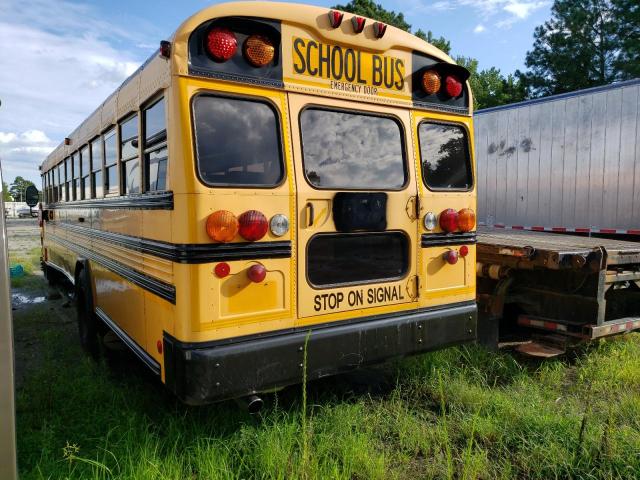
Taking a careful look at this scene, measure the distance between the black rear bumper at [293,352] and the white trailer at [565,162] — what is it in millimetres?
5739

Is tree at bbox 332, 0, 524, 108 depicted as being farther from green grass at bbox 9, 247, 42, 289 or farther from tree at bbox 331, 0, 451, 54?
green grass at bbox 9, 247, 42, 289

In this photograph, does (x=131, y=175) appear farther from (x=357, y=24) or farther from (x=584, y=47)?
(x=584, y=47)

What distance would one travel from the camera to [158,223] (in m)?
2.94

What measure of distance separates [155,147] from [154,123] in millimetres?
148

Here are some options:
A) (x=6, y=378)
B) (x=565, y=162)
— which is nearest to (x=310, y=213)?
(x=6, y=378)

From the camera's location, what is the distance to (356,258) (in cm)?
330

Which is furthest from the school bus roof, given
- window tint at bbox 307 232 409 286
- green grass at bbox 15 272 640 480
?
green grass at bbox 15 272 640 480

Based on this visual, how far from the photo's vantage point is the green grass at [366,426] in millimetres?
2781

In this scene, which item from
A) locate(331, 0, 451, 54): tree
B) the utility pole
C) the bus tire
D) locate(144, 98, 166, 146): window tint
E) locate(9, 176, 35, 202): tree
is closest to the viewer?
the utility pole

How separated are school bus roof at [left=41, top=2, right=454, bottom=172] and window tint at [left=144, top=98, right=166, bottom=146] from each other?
0.08 m

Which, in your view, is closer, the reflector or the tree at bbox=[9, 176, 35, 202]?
the reflector

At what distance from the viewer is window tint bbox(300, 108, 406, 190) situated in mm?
3119

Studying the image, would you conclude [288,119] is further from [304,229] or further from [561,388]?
[561,388]

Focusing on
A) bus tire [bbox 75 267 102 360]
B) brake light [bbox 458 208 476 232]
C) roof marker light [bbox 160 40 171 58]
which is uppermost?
roof marker light [bbox 160 40 171 58]
